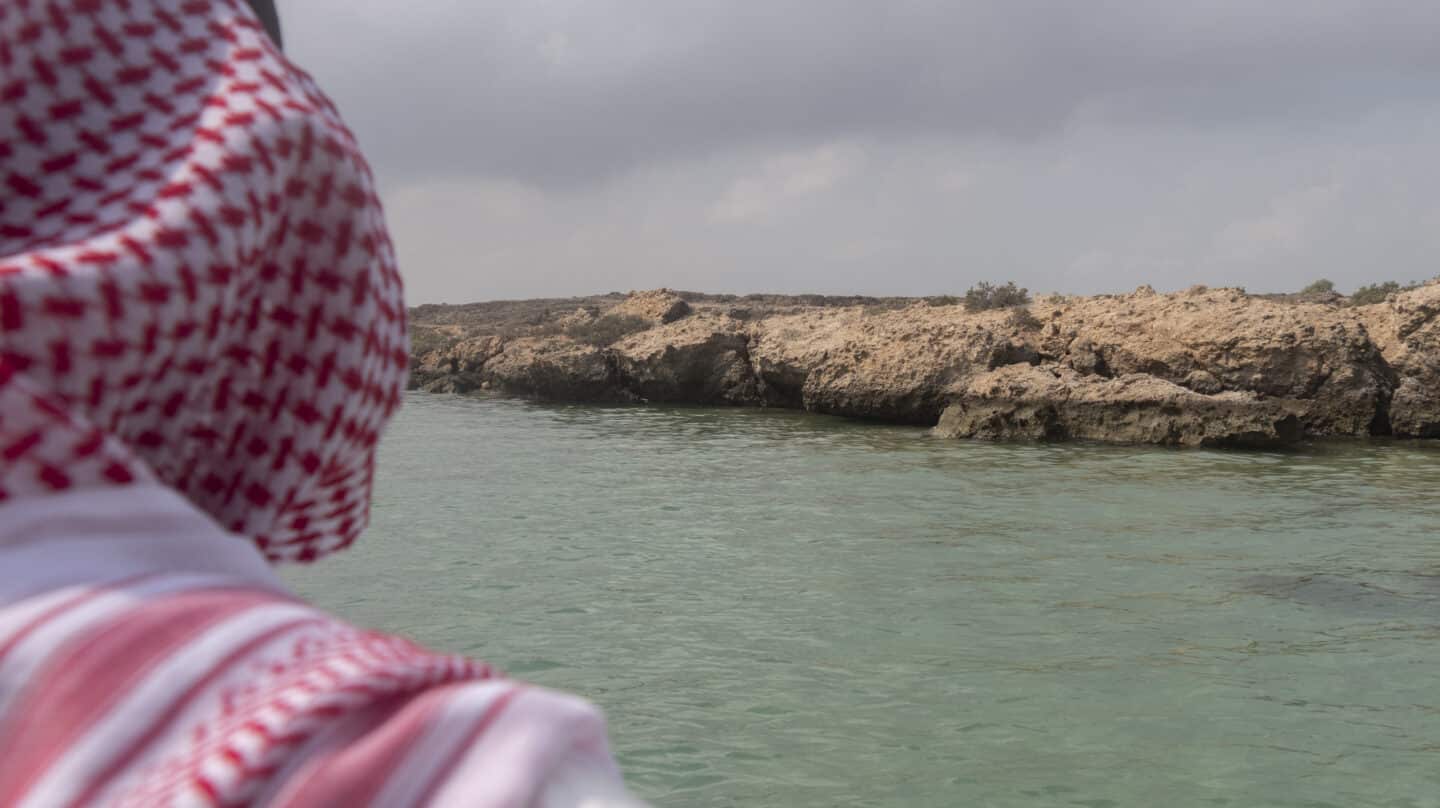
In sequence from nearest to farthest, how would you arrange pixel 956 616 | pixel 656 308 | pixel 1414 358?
pixel 956 616
pixel 1414 358
pixel 656 308

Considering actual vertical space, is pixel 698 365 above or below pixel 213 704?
below

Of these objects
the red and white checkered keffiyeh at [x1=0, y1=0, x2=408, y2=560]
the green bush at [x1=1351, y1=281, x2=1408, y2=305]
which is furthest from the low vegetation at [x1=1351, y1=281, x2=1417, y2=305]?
the red and white checkered keffiyeh at [x1=0, y1=0, x2=408, y2=560]

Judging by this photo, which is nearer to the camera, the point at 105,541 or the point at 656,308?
the point at 105,541

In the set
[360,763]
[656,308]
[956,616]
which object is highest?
[656,308]

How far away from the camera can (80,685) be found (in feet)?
1.52

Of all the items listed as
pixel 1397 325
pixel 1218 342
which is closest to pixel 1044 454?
pixel 1218 342

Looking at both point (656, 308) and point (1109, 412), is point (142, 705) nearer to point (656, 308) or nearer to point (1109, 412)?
point (1109, 412)

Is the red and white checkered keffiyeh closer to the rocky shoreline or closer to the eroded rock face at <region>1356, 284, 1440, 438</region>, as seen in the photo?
the rocky shoreline

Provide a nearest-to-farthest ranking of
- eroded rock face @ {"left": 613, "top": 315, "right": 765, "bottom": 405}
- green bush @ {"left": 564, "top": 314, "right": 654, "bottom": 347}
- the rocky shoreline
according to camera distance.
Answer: the rocky shoreline → eroded rock face @ {"left": 613, "top": 315, "right": 765, "bottom": 405} → green bush @ {"left": 564, "top": 314, "right": 654, "bottom": 347}

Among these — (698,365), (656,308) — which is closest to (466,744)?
(698,365)

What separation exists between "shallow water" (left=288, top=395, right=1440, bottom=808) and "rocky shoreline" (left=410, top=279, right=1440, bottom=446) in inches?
64.7

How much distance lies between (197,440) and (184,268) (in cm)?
13

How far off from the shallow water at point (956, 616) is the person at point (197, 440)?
11.7 ft

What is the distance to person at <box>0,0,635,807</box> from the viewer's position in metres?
0.46
